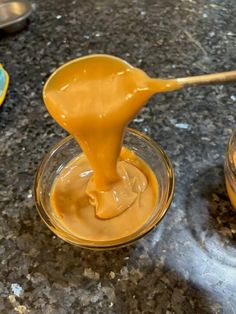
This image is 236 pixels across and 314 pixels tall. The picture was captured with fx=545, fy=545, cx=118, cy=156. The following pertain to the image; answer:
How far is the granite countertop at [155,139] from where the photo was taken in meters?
0.87

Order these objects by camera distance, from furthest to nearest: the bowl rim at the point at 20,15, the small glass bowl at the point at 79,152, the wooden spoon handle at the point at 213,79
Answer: the bowl rim at the point at 20,15
the small glass bowl at the point at 79,152
the wooden spoon handle at the point at 213,79

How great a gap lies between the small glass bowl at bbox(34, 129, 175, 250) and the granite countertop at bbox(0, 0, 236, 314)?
4 cm

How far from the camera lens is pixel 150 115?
1.12 metres

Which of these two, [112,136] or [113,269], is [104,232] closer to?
[113,269]

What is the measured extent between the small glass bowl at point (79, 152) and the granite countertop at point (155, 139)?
1.7 inches

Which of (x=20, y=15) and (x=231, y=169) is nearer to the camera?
(x=231, y=169)

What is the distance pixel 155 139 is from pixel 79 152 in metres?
0.15

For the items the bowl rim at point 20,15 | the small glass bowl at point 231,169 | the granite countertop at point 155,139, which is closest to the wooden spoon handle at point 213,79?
the small glass bowl at point 231,169

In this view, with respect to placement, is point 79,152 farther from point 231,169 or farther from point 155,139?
point 231,169

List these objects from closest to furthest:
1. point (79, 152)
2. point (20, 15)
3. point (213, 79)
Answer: point (213, 79) → point (79, 152) → point (20, 15)

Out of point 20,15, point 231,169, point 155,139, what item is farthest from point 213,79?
point 20,15

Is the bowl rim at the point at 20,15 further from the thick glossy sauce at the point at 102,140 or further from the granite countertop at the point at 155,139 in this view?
the thick glossy sauce at the point at 102,140

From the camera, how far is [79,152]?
1042mm

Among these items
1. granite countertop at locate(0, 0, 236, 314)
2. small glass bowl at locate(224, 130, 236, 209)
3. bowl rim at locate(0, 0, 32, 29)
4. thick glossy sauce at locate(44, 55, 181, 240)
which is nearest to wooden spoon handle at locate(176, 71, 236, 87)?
thick glossy sauce at locate(44, 55, 181, 240)
